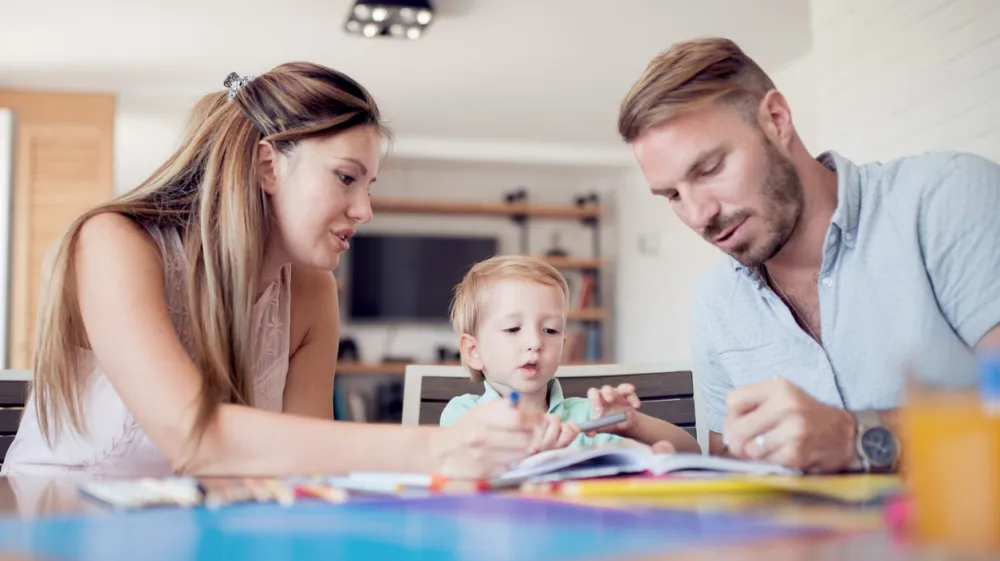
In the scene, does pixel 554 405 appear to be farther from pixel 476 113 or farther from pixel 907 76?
pixel 476 113

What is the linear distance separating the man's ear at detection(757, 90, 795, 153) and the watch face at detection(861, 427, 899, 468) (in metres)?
0.62

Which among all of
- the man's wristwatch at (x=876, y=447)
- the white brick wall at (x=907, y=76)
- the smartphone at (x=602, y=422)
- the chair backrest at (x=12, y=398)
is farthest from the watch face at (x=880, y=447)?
the white brick wall at (x=907, y=76)

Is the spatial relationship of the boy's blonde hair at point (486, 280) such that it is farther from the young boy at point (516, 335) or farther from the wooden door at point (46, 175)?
the wooden door at point (46, 175)

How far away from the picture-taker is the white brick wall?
7.59 feet

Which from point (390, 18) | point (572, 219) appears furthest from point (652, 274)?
point (390, 18)

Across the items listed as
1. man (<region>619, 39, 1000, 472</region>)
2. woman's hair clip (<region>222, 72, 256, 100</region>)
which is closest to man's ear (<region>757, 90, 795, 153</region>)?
man (<region>619, 39, 1000, 472</region>)

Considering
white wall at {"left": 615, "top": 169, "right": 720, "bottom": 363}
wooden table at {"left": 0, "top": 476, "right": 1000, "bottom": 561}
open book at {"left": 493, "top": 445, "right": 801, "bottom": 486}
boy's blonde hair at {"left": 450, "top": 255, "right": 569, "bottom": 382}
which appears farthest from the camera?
white wall at {"left": 615, "top": 169, "right": 720, "bottom": 363}

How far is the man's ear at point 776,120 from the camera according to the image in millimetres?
1484

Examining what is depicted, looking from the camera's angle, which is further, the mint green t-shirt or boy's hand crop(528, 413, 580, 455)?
the mint green t-shirt

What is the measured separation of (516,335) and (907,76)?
1564 mm

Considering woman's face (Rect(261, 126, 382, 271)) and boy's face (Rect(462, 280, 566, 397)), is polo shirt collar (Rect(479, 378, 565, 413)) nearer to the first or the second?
boy's face (Rect(462, 280, 566, 397))

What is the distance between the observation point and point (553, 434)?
1.08 meters

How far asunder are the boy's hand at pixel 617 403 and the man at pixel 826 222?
0.22 meters

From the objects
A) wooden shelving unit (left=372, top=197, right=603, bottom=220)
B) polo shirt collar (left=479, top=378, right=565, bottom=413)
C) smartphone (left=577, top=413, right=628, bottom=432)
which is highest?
wooden shelving unit (left=372, top=197, right=603, bottom=220)
